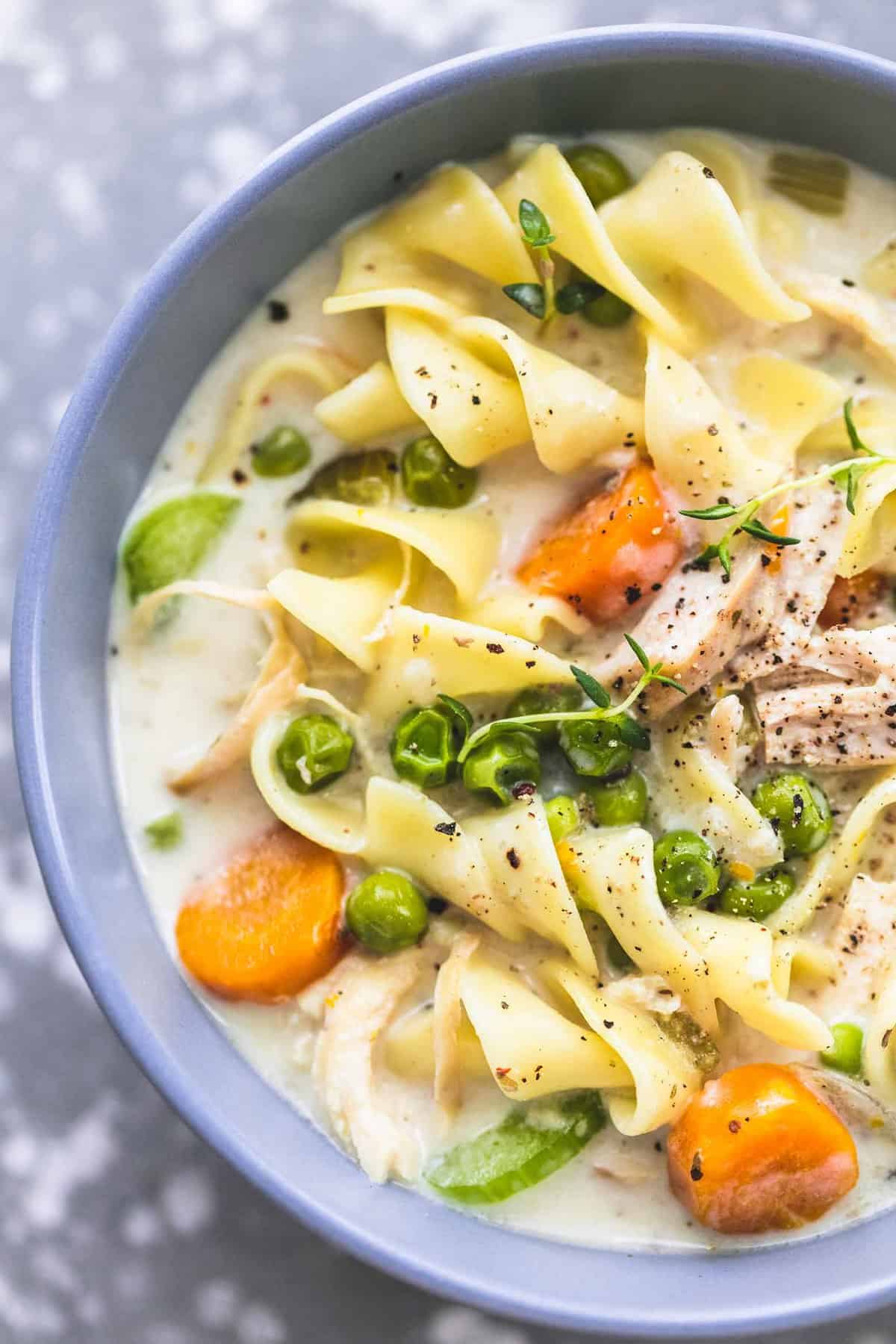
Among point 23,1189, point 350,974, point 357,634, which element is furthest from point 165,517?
point 23,1189

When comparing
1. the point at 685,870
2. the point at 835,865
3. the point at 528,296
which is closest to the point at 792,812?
the point at 835,865

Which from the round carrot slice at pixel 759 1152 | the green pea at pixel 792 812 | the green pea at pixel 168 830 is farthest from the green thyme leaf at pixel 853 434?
the green pea at pixel 168 830

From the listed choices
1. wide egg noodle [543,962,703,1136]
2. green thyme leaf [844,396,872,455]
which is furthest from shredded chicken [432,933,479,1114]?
green thyme leaf [844,396,872,455]

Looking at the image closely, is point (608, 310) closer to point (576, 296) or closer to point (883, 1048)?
point (576, 296)

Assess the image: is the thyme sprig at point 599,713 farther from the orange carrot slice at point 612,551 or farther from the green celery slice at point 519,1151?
the green celery slice at point 519,1151

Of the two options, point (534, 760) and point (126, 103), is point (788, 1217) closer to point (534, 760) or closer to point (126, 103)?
point (534, 760)

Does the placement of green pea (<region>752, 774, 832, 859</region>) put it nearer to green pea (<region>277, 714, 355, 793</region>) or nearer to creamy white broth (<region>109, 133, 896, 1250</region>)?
creamy white broth (<region>109, 133, 896, 1250</region>)
